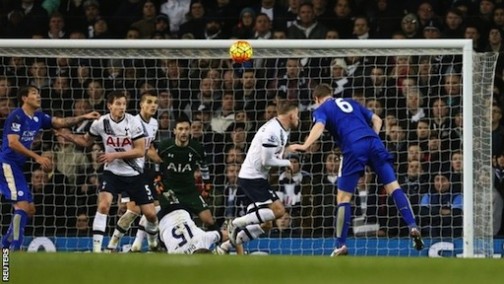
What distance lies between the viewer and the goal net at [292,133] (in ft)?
46.0

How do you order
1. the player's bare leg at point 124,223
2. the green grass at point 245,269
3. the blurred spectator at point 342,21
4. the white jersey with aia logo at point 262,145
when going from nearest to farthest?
the green grass at point 245,269 → the white jersey with aia logo at point 262,145 → the player's bare leg at point 124,223 → the blurred spectator at point 342,21

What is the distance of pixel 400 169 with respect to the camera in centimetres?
1454

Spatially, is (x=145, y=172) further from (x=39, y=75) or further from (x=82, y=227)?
(x=39, y=75)

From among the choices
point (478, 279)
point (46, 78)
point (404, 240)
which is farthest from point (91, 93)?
point (478, 279)

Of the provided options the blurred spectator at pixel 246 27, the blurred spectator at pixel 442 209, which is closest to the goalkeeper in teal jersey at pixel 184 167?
the blurred spectator at pixel 442 209

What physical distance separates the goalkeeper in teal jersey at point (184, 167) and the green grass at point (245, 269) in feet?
18.5

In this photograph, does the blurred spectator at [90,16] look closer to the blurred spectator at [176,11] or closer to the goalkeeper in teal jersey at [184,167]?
the blurred spectator at [176,11]

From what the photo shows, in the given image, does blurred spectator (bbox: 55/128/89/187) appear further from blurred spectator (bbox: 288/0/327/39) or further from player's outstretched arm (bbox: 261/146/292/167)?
blurred spectator (bbox: 288/0/327/39)

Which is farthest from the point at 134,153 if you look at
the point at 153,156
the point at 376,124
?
the point at 376,124

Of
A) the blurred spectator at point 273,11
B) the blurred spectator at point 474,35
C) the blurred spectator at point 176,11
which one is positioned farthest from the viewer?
the blurred spectator at point 176,11

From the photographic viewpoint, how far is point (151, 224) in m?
13.8

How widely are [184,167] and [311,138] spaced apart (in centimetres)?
207

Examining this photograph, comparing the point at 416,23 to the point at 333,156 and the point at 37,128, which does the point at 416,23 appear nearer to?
the point at 333,156

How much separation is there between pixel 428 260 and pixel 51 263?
2.26 meters
